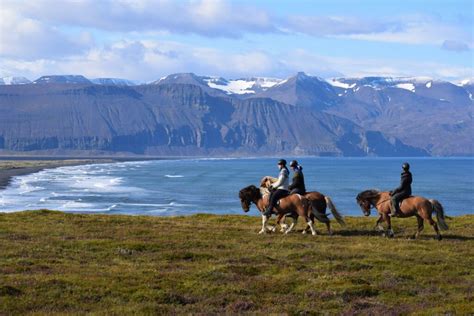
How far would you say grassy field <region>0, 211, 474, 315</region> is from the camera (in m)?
17.5

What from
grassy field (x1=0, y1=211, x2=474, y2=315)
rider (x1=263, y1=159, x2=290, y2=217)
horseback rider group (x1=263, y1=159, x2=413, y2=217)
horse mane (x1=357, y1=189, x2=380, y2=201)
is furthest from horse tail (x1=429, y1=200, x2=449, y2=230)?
rider (x1=263, y1=159, x2=290, y2=217)

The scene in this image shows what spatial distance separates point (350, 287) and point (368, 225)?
51.9 ft

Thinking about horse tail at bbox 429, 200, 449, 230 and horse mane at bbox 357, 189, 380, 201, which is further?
horse mane at bbox 357, 189, 380, 201

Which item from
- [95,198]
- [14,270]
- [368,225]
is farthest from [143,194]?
[14,270]

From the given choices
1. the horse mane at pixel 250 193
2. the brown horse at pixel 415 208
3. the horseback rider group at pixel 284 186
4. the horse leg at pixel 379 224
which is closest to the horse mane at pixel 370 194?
the brown horse at pixel 415 208

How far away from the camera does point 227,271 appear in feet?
70.2

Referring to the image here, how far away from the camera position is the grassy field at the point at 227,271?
1748 cm

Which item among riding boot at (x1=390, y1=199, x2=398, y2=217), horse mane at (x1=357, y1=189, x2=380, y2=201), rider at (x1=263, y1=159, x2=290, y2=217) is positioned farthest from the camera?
horse mane at (x1=357, y1=189, x2=380, y2=201)

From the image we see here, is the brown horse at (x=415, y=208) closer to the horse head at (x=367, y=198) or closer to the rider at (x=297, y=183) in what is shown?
the horse head at (x=367, y=198)

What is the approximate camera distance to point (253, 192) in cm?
3186

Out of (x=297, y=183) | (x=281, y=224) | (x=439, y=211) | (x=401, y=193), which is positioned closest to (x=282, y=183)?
(x=297, y=183)

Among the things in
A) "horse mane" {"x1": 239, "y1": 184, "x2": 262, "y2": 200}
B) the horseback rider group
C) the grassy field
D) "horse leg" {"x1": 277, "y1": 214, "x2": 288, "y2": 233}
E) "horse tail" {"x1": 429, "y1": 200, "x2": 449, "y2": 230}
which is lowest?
the grassy field

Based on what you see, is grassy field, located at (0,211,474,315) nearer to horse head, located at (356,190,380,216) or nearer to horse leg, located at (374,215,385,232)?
horse leg, located at (374,215,385,232)

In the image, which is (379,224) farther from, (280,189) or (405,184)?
(280,189)
